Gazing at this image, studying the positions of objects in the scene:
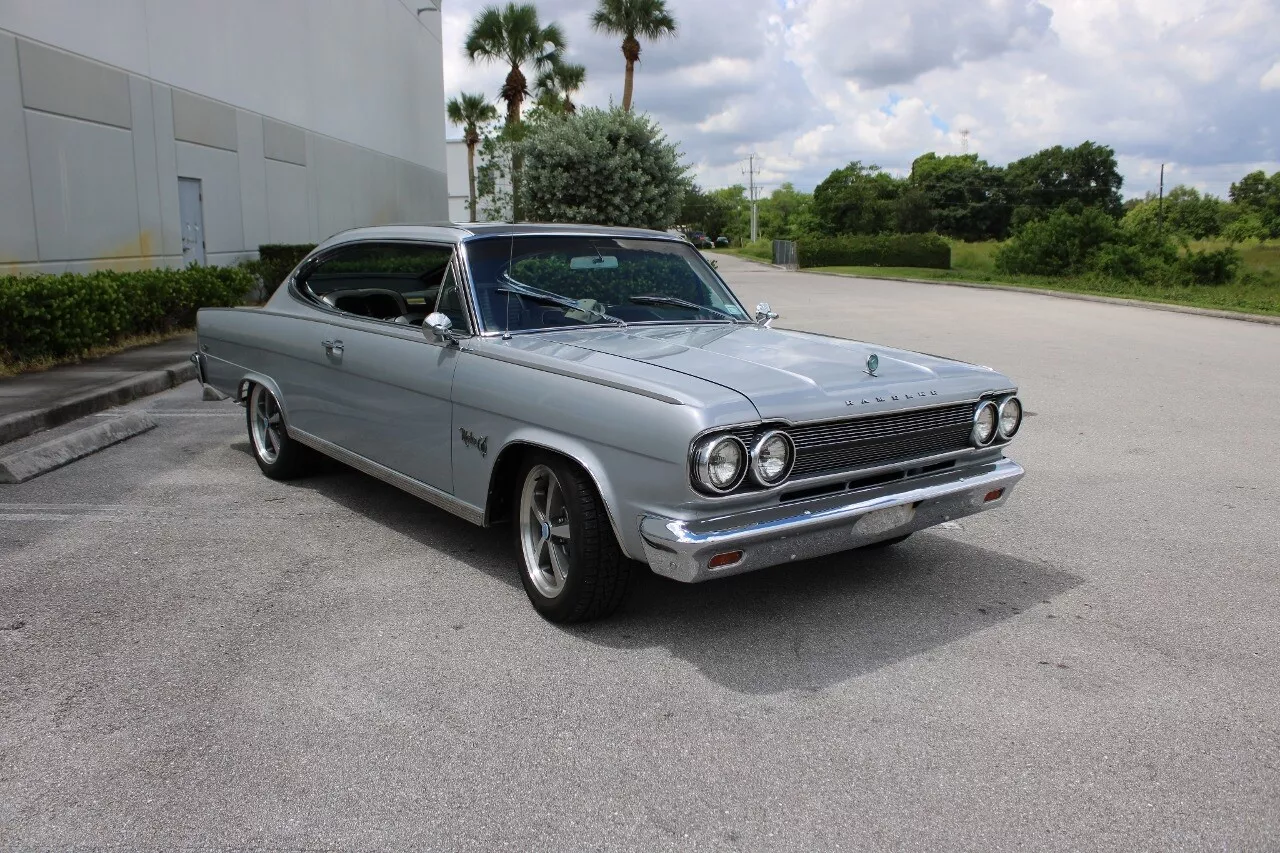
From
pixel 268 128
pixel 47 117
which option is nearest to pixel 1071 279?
pixel 268 128

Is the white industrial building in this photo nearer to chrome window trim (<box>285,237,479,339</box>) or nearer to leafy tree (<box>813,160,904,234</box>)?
chrome window trim (<box>285,237,479,339</box>)

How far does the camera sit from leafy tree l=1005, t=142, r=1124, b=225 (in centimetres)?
9206

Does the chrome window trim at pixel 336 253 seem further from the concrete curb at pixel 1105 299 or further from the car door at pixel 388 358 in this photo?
the concrete curb at pixel 1105 299

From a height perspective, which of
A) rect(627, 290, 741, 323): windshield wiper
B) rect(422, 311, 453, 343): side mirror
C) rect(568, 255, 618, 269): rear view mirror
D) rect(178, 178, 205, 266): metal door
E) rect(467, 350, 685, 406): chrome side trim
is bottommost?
rect(467, 350, 685, 406): chrome side trim

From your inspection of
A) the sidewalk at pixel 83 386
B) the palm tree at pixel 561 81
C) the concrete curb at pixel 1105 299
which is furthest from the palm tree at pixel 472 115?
the sidewalk at pixel 83 386

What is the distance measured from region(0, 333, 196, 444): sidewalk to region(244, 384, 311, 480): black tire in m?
2.42

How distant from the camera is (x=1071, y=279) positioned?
33.6 m

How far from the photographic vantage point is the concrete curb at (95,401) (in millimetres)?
7832

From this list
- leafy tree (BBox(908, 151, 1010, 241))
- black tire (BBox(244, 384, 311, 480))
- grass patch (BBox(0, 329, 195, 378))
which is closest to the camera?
black tire (BBox(244, 384, 311, 480))

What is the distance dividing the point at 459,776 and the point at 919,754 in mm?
1373

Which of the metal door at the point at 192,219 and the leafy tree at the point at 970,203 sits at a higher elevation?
the leafy tree at the point at 970,203

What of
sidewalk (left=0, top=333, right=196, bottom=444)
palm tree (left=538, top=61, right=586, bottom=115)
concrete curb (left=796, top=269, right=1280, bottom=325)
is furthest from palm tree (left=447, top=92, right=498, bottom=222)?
sidewalk (left=0, top=333, right=196, bottom=444)

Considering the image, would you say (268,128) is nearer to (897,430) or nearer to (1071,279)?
(897,430)

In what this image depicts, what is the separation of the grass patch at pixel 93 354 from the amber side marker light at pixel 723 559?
8857 millimetres
